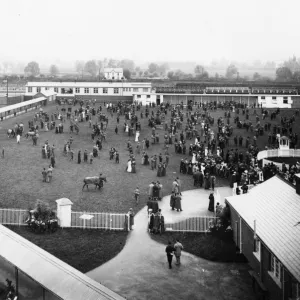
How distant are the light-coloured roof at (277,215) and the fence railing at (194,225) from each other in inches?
47.2

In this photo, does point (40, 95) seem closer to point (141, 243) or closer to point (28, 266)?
point (141, 243)

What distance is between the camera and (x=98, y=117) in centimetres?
5403

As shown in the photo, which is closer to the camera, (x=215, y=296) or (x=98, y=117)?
(x=215, y=296)

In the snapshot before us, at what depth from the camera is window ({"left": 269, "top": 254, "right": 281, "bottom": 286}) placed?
51.1 ft

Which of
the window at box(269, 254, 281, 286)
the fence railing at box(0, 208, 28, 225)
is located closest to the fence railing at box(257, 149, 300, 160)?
the fence railing at box(0, 208, 28, 225)

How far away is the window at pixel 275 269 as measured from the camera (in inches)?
613

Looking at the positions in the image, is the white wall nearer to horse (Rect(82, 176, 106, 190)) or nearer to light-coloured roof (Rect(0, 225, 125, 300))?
horse (Rect(82, 176, 106, 190))

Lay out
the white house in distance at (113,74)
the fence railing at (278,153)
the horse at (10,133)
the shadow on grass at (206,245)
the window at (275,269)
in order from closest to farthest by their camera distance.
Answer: the window at (275,269) < the shadow on grass at (206,245) < the fence railing at (278,153) < the horse at (10,133) < the white house in distance at (113,74)

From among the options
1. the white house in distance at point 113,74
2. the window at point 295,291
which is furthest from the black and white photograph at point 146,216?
the white house in distance at point 113,74

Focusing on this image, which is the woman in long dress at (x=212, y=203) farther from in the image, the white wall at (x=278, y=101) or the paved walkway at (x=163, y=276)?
the white wall at (x=278, y=101)

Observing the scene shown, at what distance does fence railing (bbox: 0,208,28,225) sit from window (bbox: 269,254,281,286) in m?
10.2

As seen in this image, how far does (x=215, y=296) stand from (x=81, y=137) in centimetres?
3021

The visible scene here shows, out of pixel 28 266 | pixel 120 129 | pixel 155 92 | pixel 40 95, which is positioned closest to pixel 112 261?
pixel 28 266

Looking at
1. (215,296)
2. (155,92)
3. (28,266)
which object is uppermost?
(155,92)
